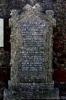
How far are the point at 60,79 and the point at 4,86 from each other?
1.19 meters

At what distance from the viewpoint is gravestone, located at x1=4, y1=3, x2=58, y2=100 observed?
6184 millimetres

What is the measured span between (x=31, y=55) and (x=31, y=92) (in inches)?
28.1

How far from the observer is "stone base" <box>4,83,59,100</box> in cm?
617

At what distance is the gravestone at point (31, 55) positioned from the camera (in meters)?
6.18

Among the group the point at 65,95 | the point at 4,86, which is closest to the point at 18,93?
the point at 4,86

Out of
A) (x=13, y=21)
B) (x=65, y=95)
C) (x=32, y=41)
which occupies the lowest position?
(x=65, y=95)

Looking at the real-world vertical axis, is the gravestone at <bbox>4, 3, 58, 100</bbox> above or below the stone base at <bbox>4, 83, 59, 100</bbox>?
above

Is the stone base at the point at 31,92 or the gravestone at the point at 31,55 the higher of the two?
the gravestone at the point at 31,55

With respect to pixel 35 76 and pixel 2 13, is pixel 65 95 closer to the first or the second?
pixel 35 76

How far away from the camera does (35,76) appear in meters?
6.27

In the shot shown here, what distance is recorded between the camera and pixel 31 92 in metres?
6.21

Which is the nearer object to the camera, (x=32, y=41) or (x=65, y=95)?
(x=32, y=41)

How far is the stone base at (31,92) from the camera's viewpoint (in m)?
6.17

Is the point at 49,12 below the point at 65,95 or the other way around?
the other way around
